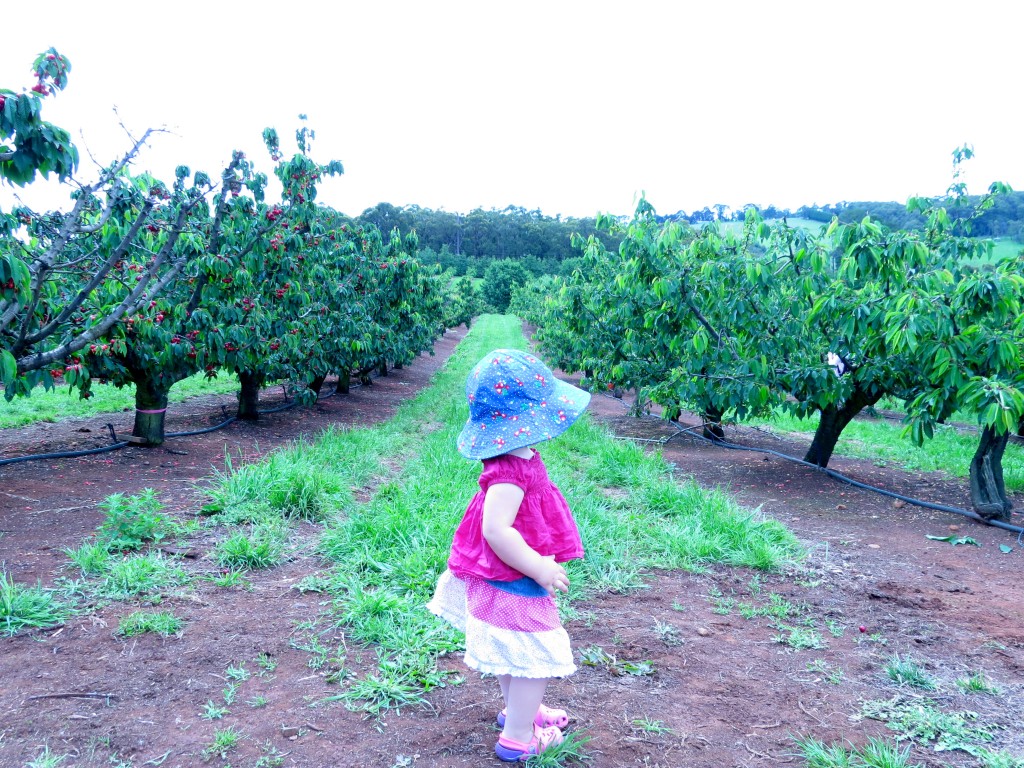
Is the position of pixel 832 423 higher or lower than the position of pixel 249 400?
higher

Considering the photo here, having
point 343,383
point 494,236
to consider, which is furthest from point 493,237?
point 343,383

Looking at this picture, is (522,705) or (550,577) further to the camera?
(522,705)

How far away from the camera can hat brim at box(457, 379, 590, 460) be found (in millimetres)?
1989

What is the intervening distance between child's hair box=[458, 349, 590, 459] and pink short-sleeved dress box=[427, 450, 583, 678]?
7cm

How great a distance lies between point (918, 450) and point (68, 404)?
11572mm

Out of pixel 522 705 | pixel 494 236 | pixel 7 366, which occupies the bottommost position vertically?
pixel 522 705

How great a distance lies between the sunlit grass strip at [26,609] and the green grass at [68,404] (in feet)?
16.8

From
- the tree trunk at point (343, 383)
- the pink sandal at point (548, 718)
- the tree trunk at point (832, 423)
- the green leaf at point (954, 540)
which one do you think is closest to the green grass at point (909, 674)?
the pink sandal at point (548, 718)

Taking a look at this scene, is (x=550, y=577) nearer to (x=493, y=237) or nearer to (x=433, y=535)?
(x=433, y=535)

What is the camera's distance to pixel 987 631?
3.34 meters

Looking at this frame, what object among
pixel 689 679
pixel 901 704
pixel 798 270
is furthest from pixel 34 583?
pixel 798 270

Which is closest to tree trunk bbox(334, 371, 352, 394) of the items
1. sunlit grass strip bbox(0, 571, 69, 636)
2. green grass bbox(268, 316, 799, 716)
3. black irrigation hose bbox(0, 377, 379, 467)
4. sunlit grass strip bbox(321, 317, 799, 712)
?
black irrigation hose bbox(0, 377, 379, 467)

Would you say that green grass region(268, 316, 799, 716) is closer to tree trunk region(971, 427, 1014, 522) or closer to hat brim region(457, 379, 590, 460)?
hat brim region(457, 379, 590, 460)

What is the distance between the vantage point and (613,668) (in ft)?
9.44
